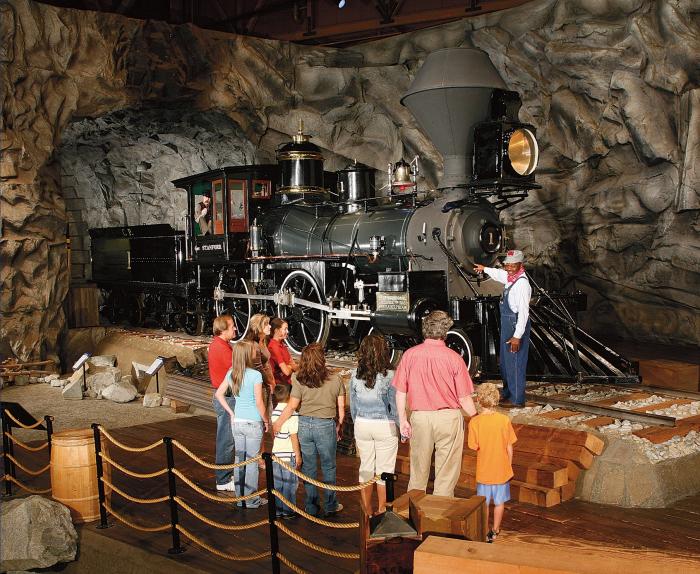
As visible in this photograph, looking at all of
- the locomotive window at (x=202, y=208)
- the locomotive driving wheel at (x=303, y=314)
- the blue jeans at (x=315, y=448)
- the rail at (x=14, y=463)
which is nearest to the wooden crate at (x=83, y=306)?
the locomotive window at (x=202, y=208)

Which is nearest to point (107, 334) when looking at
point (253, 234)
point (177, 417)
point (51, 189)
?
point (51, 189)

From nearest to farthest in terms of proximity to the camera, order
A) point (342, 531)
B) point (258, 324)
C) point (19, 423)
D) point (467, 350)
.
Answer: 1. point (342, 531)
2. point (258, 324)
3. point (19, 423)
4. point (467, 350)

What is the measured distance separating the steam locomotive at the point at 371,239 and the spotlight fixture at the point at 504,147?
0.05 feet

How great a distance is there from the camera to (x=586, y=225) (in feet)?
40.9

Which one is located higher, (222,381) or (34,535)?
(222,381)

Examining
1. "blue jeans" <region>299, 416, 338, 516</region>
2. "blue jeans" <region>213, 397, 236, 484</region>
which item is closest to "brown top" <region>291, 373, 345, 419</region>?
"blue jeans" <region>299, 416, 338, 516</region>

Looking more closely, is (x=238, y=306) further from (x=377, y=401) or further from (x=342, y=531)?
(x=377, y=401)

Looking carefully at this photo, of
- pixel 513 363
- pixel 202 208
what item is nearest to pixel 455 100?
pixel 513 363

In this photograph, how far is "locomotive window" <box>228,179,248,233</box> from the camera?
40.9ft

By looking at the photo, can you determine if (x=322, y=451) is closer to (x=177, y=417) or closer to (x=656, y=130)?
(x=177, y=417)

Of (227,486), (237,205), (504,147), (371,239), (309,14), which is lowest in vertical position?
(227,486)

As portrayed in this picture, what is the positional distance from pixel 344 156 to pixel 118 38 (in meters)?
4.82

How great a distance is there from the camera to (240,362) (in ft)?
18.3

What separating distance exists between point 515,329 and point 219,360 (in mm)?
2634
